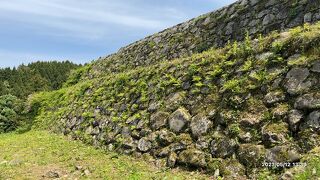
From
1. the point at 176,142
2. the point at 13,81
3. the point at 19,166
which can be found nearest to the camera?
the point at 176,142

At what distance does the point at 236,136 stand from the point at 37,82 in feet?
242

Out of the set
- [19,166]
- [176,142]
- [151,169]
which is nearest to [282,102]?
[176,142]

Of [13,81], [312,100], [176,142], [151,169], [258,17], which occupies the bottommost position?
[151,169]

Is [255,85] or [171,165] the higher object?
[255,85]

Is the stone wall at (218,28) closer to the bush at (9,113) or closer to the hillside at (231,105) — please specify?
the hillside at (231,105)

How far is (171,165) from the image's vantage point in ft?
47.2

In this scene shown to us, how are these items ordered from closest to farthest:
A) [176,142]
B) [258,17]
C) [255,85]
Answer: [255,85] < [176,142] < [258,17]

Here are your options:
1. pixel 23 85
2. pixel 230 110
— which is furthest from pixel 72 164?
pixel 23 85

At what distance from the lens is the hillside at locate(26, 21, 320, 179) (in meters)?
11.9

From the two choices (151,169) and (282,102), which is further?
(151,169)

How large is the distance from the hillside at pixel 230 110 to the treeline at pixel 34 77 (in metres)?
53.8

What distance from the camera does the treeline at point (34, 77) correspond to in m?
73.2

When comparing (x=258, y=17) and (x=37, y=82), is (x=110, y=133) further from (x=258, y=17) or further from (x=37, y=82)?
(x=37, y=82)
